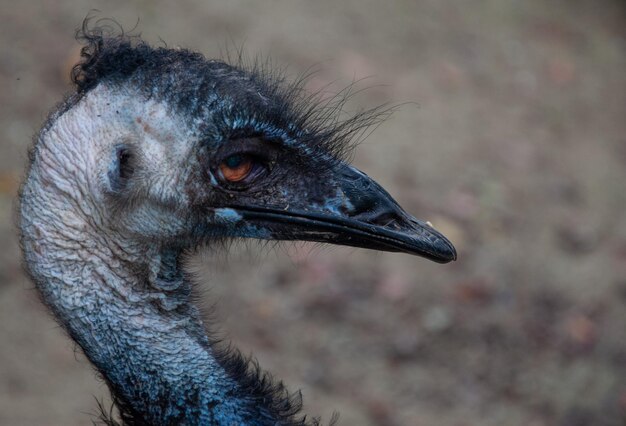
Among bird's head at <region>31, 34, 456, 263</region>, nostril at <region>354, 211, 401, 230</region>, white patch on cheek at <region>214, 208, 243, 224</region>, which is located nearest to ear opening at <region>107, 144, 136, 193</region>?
bird's head at <region>31, 34, 456, 263</region>

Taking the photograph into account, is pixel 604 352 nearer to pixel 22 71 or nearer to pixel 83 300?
pixel 83 300

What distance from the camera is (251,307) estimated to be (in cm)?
507

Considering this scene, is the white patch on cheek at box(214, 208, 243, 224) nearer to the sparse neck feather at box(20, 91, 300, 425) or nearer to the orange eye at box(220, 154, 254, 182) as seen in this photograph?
the orange eye at box(220, 154, 254, 182)

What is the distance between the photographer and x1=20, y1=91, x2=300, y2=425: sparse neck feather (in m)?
2.42

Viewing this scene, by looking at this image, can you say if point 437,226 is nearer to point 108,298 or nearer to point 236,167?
point 236,167

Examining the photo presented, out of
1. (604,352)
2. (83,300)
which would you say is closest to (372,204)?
(83,300)

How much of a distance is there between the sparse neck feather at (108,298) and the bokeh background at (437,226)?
3.72ft

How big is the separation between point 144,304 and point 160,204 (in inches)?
10.6

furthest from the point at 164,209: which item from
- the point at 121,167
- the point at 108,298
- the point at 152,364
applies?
the point at 152,364

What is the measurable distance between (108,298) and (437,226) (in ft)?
11.2

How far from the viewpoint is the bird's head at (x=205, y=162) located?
243cm

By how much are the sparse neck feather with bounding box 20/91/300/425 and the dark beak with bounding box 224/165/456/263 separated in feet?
1.13

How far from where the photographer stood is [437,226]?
18.4 feet

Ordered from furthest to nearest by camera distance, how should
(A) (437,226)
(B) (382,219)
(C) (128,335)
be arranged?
(A) (437,226), (B) (382,219), (C) (128,335)
